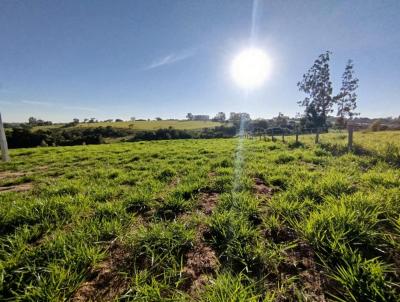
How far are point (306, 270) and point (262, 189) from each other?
2217 millimetres

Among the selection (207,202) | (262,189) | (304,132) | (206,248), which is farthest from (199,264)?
(304,132)

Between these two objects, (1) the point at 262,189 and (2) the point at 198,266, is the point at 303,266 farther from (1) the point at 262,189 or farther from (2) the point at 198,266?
(1) the point at 262,189

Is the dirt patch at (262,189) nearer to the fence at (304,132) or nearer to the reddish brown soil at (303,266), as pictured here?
the reddish brown soil at (303,266)

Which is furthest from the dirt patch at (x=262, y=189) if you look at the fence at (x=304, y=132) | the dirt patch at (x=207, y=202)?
the fence at (x=304, y=132)

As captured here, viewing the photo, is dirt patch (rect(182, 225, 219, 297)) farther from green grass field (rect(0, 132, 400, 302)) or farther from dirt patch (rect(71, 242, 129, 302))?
dirt patch (rect(71, 242, 129, 302))

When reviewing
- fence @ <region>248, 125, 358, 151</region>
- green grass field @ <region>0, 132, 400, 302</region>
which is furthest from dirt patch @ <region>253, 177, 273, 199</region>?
fence @ <region>248, 125, 358, 151</region>

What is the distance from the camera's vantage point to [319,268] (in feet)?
6.03

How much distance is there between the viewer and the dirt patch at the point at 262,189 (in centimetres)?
364

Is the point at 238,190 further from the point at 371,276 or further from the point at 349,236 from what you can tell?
the point at 371,276

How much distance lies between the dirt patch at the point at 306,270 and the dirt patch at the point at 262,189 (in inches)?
57.2

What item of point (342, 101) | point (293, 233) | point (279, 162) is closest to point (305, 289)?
point (293, 233)

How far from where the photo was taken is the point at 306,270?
1831 mm

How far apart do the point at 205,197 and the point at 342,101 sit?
48725 mm

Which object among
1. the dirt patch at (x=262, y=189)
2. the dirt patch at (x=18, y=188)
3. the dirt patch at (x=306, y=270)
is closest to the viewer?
the dirt patch at (x=306, y=270)
